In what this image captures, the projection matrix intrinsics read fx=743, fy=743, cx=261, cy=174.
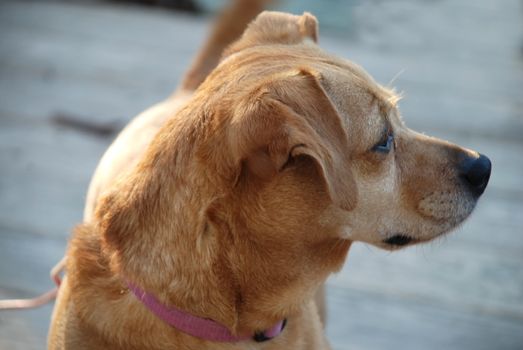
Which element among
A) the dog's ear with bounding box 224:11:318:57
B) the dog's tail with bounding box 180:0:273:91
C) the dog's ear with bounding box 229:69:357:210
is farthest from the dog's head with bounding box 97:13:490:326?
the dog's tail with bounding box 180:0:273:91

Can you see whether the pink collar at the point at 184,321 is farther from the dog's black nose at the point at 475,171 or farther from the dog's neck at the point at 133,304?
the dog's black nose at the point at 475,171

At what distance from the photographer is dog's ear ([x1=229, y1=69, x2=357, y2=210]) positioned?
173cm

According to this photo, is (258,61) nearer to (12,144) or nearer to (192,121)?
(192,121)

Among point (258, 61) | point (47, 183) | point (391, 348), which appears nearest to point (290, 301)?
point (258, 61)

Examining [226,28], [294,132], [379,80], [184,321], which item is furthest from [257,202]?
[379,80]

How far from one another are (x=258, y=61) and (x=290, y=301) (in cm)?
67

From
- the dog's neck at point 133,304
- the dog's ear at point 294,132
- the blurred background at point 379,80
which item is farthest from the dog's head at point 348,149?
the blurred background at point 379,80

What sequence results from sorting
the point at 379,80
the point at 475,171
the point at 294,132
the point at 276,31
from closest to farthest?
the point at 294,132, the point at 475,171, the point at 276,31, the point at 379,80

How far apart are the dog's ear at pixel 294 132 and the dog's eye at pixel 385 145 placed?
0.64 feet

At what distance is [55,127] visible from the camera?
14.7ft

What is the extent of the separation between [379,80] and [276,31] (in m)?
2.80

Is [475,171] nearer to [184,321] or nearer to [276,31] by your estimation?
[276,31]

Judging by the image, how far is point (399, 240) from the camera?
83.1 inches

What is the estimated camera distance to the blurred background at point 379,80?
126 inches
